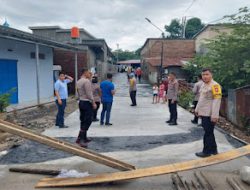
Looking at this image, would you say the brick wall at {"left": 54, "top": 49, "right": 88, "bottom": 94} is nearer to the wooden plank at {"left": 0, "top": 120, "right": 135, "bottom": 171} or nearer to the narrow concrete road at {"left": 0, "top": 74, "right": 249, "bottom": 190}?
the narrow concrete road at {"left": 0, "top": 74, "right": 249, "bottom": 190}

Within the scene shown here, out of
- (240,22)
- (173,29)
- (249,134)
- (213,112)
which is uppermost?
(173,29)

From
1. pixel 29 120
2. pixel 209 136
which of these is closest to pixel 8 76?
pixel 29 120

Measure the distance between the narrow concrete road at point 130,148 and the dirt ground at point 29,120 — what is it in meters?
0.52

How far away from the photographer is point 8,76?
15.8m

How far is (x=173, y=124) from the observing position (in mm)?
11023

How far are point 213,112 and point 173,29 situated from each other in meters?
73.6

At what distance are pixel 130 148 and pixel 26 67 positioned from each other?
455 inches

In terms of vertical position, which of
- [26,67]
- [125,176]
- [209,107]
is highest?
[26,67]

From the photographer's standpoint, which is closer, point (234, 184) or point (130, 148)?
point (234, 184)

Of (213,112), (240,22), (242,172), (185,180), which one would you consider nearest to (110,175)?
(185,180)

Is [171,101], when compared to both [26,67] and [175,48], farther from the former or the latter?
[175,48]

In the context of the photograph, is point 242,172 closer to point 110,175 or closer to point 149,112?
point 110,175

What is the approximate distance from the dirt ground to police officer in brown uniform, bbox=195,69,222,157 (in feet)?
14.4

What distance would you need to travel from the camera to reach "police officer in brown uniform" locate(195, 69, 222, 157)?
262 inches
